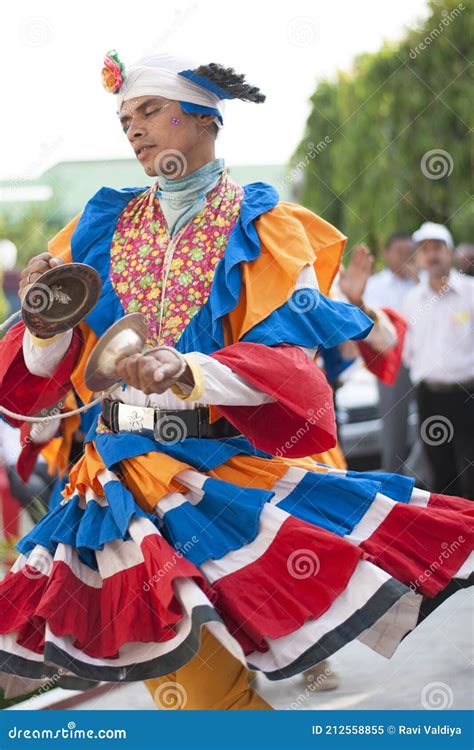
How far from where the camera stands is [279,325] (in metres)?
2.75

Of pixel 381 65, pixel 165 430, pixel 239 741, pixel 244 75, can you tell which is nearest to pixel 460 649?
pixel 239 741

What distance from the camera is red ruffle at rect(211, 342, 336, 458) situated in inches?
103

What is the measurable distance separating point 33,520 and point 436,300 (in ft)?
10.2

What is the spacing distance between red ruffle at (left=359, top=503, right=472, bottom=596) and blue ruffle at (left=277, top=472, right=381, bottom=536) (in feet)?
0.23

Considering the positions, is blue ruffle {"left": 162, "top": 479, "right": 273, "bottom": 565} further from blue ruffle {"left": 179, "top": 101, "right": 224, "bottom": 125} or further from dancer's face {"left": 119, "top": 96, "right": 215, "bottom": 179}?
blue ruffle {"left": 179, "top": 101, "right": 224, "bottom": 125}

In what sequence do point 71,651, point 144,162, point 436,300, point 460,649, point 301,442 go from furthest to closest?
point 436,300, point 460,649, point 144,162, point 301,442, point 71,651

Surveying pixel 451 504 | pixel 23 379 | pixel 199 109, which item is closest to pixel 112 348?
pixel 23 379

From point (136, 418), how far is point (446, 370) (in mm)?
4861

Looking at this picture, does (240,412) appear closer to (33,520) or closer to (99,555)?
(99,555)

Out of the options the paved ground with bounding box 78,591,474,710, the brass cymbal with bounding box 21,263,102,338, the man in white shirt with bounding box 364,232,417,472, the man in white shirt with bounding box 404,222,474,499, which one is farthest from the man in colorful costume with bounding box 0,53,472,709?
the man in white shirt with bounding box 364,232,417,472

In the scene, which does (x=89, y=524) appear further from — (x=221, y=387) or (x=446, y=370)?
(x=446, y=370)

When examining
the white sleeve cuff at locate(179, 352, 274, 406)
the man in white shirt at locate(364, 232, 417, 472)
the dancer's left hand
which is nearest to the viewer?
the dancer's left hand

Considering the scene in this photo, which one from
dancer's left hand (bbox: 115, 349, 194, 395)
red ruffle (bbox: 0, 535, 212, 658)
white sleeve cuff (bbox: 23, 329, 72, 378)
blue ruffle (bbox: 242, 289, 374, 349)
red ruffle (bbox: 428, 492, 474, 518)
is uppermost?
blue ruffle (bbox: 242, 289, 374, 349)

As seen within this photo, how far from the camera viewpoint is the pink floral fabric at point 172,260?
9.55ft
